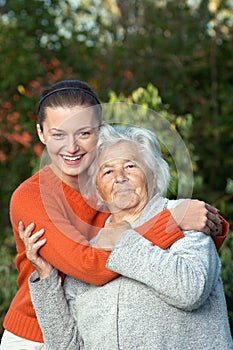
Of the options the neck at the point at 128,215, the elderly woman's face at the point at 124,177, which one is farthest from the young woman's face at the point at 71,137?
the neck at the point at 128,215

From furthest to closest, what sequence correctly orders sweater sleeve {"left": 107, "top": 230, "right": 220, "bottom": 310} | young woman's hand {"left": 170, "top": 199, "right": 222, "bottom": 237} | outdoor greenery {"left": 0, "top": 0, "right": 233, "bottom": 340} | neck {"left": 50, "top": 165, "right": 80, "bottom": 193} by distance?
outdoor greenery {"left": 0, "top": 0, "right": 233, "bottom": 340} → neck {"left": 50, "top": 165, "right": 80, "bottom": 193} → young woman's hand {"left": 170, "top": 199, "right": 222, "bottom": 237} → sweater sleeve {"left": 107, "top": 230, "right": 220, "bottom": 310}

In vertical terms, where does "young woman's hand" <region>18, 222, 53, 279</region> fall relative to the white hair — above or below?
below

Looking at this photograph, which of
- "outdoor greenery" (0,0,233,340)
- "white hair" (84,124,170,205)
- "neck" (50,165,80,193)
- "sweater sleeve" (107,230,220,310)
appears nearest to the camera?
"sweater sleeve" (107,230,220,310)

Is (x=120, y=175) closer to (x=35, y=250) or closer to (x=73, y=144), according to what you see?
(x=73, y=144)

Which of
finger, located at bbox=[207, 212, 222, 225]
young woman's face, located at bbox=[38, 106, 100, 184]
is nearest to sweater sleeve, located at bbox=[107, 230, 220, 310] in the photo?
finger, located at bbox=[207, 212, 222, 225]

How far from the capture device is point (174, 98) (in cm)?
841

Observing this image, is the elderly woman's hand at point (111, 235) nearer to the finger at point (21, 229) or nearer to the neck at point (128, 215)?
the neck at point (128, 215)

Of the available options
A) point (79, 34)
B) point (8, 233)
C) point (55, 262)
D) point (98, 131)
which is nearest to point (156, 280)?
point (55, 262)

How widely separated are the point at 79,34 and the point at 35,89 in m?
1.00

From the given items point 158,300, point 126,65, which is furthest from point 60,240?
point 126,65

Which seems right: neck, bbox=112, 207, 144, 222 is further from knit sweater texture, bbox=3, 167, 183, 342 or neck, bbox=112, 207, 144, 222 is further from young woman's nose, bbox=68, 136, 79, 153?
young woman's nose, bbox=68, 136, 79, 153

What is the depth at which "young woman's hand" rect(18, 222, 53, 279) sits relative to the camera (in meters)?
2.92

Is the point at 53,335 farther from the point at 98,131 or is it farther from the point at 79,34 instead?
the point at 79,34

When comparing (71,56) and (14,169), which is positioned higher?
(71,56)
